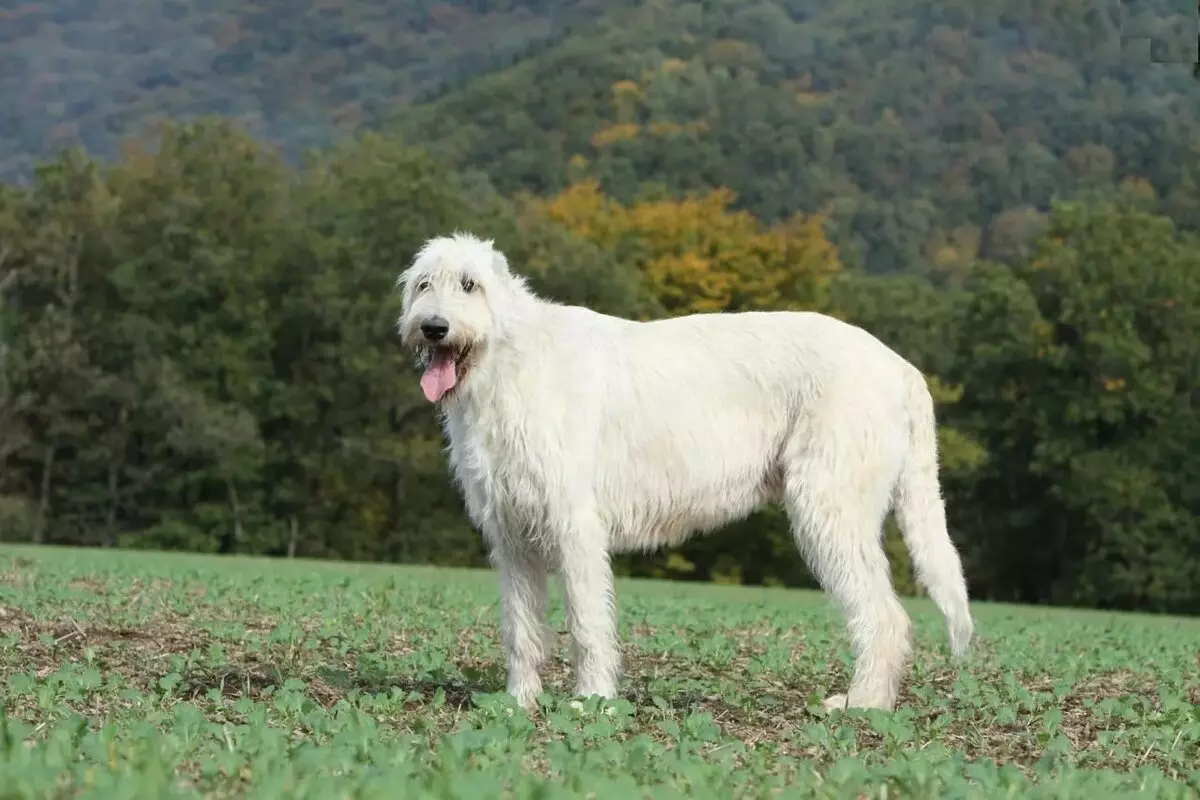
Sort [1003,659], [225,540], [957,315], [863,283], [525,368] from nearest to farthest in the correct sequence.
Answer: [525,368]
[1003,659]
[225,540]
[957,315]
[863,283]

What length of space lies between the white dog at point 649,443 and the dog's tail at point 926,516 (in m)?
0.01

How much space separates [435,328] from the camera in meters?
7.28

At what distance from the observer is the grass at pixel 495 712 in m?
4.81

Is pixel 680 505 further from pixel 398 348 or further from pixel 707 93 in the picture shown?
pixel 707 93

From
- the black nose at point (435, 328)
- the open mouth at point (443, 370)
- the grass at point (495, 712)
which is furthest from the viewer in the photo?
the open mouth at point (443, 370)

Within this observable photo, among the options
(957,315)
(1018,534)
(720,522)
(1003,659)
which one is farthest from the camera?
(957,315)

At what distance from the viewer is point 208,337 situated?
42.7m

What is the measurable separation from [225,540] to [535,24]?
63.6 meters

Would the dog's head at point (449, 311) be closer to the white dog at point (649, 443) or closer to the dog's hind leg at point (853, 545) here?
the white dog at point (649, 443)

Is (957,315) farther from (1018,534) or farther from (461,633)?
(461,633)

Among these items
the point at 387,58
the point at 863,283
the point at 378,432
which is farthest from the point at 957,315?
the point at 387,58

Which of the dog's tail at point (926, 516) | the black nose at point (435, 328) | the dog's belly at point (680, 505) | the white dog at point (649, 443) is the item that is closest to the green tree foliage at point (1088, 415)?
the dog's tail at point (926, 516)

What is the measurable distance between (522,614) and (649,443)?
3.72ft

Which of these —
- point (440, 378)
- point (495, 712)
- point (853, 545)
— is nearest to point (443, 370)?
point (440, 378)
